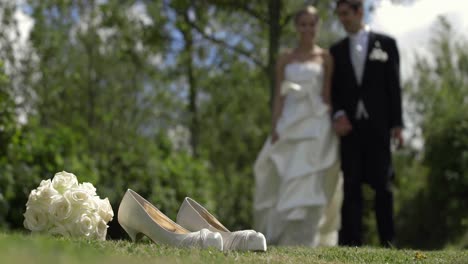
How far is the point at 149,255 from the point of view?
3773 millimetres

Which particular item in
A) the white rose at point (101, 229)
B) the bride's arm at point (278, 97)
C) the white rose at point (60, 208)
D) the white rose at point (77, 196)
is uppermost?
the bride's arm at point (278, 97)

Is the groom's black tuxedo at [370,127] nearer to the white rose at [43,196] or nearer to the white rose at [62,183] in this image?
the white rose at [62,183]

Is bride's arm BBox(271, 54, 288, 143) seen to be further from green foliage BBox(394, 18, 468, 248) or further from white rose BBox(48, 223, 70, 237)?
white rose BBox(48, 223, 70, 237)

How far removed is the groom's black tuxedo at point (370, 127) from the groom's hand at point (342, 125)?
0.14ft

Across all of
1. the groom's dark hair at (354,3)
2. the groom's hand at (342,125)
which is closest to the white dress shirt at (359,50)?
the groom's dark hair at (354,3)

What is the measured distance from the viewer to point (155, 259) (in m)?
3.52

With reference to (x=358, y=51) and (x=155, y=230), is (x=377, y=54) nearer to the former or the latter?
(x=358, y=51)

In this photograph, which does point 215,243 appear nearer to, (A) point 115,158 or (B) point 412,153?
(A) point 115,158

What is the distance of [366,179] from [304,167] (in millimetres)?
1227

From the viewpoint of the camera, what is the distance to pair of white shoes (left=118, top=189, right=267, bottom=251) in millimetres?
4516

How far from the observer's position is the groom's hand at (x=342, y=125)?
8.48m

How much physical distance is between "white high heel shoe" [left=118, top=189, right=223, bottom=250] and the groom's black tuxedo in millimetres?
3576

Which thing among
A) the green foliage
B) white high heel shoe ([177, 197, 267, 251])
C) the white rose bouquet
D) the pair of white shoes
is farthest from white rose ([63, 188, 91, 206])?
the green foliage

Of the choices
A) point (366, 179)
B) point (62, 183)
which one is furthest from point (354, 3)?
point (62, 183)
